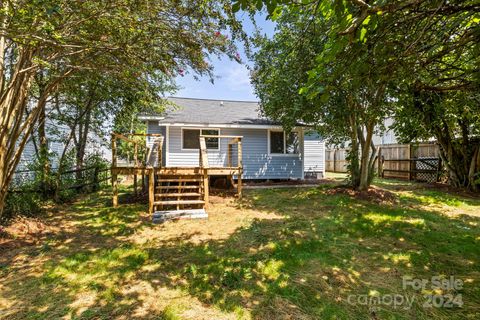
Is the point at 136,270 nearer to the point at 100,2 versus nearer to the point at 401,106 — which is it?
the point at 100,2

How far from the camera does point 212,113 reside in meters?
11.6

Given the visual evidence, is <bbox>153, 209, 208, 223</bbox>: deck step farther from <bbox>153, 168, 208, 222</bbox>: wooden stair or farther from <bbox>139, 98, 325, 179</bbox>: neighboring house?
<bbox>139, 98, 325, 179</bbox>: neighboring house

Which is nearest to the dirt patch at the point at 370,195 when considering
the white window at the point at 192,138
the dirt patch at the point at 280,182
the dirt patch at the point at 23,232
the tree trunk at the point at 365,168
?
the tree trunk at the point at 365,168

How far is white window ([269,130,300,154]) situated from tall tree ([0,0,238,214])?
682 centimetres

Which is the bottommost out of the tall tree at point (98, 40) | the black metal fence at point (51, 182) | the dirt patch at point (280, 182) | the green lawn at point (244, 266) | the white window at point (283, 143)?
the green lawn at point (244, 266)

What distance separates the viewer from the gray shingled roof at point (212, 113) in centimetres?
1034

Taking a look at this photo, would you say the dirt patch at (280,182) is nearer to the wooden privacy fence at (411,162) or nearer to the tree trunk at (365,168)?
the wooden privacy fence at (411,162)

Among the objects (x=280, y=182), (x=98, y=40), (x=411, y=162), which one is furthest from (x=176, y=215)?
(x=411, y=162)

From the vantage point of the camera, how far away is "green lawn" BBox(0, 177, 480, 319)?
2412 millimetres

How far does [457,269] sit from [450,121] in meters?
7.37

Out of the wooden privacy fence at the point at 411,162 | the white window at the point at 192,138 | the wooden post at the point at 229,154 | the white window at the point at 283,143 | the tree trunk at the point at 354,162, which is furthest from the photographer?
the white window at the point at 283,143

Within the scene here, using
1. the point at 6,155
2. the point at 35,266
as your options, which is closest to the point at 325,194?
the point at 35,266

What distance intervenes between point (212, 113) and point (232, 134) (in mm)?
1494

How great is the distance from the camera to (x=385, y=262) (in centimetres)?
334
